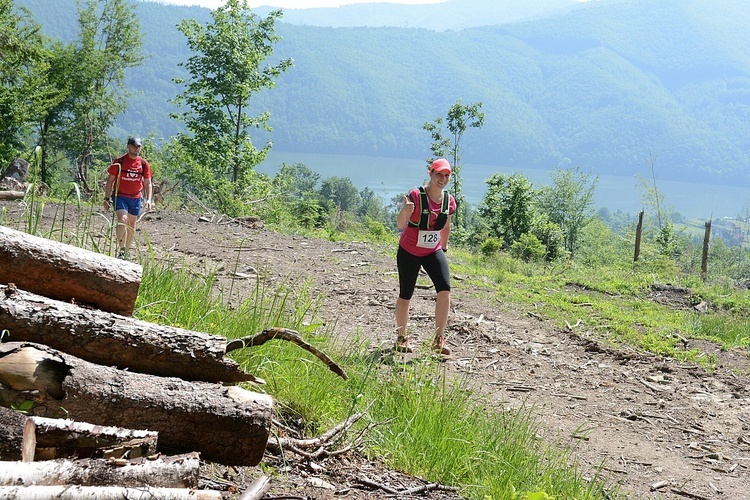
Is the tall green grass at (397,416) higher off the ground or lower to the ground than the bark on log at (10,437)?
lower

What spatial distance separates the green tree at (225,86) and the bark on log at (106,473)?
38614 mm

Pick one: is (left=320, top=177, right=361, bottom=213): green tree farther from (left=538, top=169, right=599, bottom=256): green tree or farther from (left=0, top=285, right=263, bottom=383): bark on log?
(left=0, top=285, right=263, bottom=383): bark on log

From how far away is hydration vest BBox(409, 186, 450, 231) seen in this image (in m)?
7.44

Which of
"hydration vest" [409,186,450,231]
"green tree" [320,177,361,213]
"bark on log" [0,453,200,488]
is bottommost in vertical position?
"green tree" [320,177,361,213]

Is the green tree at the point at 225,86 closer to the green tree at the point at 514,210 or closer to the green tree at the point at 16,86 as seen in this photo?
the green tree at the point at 16,86

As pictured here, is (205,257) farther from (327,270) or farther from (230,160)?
(230,160)

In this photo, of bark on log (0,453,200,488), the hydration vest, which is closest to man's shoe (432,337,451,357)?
the hydration vest

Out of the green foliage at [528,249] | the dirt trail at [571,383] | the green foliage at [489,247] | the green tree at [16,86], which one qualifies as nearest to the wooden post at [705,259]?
the green foliage at [528,249]

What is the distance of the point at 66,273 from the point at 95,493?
1.41m

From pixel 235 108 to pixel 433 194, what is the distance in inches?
1527

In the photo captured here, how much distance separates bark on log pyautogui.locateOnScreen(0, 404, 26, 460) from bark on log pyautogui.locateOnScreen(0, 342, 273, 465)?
23 cm

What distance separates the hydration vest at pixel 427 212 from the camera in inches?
293

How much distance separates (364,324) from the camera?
922 centimetres

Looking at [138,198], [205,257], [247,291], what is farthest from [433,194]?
[205,257]
